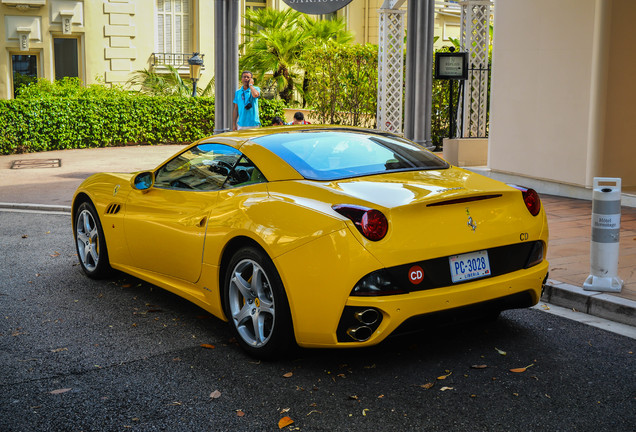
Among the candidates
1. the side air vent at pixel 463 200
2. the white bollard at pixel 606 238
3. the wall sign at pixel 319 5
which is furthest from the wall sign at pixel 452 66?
the side air vent at pixel 463 200

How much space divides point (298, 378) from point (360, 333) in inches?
18.6

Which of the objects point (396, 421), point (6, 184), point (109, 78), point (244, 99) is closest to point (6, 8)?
point (109, 78)

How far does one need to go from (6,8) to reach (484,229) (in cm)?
2617

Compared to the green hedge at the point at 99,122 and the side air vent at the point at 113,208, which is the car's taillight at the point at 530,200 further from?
the green hedge at the point at 99,122

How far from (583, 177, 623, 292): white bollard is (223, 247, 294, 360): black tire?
2754mm

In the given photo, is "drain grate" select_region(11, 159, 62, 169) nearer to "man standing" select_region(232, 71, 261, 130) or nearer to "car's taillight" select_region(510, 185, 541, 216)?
"man standing" select_region(232, 71, 261, 130)

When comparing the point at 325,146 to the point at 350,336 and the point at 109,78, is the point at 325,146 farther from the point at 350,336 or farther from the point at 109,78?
the point at 109,78

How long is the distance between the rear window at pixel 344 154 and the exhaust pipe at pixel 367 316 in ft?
3.25

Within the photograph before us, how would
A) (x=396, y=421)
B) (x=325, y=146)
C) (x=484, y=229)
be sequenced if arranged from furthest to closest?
(x=325, y=146)
(x=484, y=229)
(x=396, y=421)

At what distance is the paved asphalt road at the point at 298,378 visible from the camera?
12.8 feet

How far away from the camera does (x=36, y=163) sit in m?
18.6

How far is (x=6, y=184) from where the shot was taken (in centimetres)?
1471

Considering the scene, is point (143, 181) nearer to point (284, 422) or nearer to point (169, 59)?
point (284, 422)

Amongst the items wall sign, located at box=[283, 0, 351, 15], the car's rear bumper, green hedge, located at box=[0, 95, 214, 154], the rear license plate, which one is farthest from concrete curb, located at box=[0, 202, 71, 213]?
→ green hedge, located at box=[0, 95, 214, 154]
